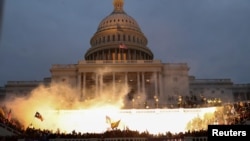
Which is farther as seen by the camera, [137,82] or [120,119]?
[137,82]

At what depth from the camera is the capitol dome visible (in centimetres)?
9475

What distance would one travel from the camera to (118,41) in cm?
9656

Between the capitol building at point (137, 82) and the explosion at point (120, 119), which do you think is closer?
the explosion at point (120, 119)

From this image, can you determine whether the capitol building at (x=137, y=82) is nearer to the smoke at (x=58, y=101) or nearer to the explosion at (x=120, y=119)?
the smoke at (x=58, y=101)

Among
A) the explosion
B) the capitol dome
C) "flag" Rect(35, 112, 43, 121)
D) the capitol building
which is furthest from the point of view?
the capitol dome

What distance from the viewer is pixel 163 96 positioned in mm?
73625

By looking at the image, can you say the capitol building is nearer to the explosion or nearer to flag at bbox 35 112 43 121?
the explosion

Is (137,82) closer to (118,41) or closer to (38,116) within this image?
(118,41)

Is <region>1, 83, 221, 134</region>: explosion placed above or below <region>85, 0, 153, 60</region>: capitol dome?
below

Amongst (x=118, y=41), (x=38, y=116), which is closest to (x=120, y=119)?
(x=38, y=116)

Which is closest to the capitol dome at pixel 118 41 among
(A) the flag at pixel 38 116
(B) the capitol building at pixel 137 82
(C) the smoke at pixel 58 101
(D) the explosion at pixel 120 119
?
(B) the capitol building at pixel 137 82

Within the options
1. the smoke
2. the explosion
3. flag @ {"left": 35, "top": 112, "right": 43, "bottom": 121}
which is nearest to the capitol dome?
the smoke

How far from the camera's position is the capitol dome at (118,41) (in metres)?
94.8

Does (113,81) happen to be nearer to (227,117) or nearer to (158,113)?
(158,113)
